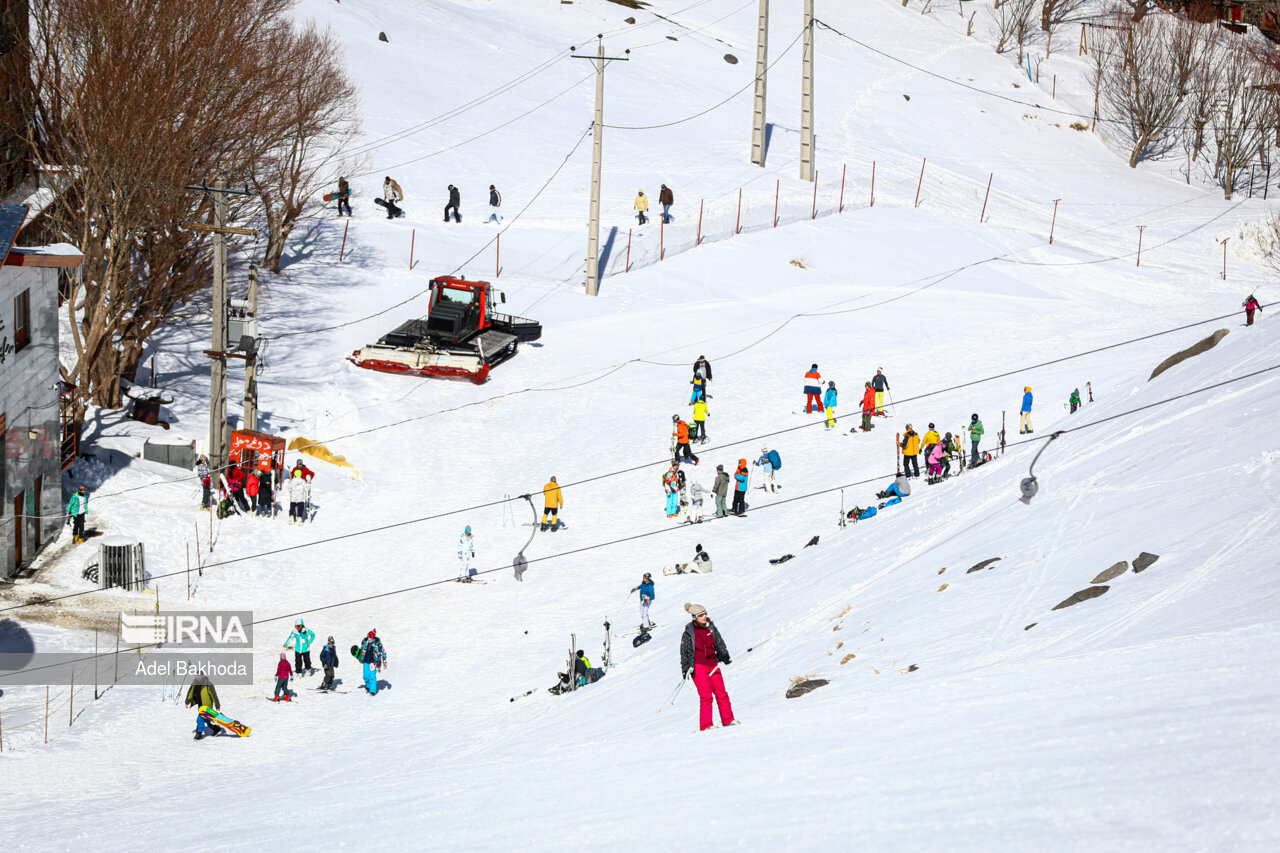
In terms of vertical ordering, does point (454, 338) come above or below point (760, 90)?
below

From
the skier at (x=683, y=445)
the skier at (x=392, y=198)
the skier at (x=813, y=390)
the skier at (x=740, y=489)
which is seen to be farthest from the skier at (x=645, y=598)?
the skier at (x=392, y=198)

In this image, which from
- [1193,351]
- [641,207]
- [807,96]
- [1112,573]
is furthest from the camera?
[807,96]

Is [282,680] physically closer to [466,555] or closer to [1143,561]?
[466,555]

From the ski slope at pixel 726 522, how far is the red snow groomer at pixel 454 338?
0.79 m

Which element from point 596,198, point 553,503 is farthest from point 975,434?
point 596,198

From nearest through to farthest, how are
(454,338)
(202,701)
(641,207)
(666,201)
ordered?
(202,701)
(454,338)
(666,201)
(641,207)

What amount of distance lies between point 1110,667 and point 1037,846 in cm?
348

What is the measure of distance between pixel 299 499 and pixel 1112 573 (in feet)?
56.1

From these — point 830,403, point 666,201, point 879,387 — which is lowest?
point 830,403

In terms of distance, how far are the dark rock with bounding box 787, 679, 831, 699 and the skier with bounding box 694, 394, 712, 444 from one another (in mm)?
15769

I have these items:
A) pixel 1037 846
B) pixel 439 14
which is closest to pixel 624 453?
pixel 1037 846

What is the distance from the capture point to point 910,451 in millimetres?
27078

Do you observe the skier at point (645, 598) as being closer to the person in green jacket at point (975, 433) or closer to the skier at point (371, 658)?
the skier at point (371, 658)

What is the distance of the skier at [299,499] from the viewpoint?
27.8 m
